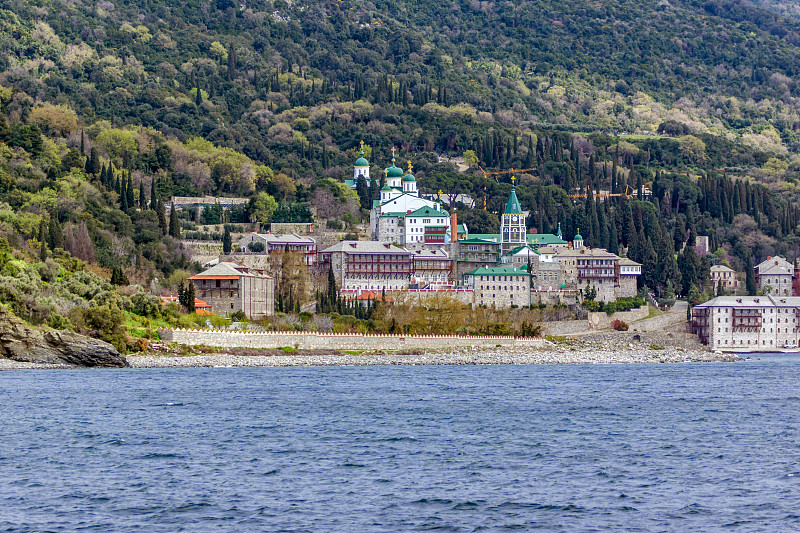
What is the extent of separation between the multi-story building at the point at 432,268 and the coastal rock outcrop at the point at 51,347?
150 ft

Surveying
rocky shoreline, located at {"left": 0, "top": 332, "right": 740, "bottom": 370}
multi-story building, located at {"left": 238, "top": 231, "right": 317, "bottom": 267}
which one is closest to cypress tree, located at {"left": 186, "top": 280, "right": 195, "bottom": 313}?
rocky shoreline, located at {"left": 0, "top": 332, "right": 740, "bottom": 370}

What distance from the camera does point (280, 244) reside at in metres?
111

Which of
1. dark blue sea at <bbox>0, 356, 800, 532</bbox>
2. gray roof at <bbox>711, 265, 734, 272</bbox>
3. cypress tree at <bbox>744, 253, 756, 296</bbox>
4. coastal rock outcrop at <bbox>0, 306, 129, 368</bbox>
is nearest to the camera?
dark blue sea at <bbox>0, 356, 800, 532</bbox>

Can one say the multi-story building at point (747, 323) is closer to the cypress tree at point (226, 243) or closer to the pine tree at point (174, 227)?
the cypress tree at point (226, 243)

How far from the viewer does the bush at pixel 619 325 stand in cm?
10671

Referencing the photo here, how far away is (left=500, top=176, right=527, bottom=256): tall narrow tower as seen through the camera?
11800 centimetres

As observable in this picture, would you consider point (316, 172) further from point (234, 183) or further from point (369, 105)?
point (369, 105)

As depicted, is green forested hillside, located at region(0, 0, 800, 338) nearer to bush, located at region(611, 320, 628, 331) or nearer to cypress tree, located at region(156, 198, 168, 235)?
cypress tree, located at region(156, 198, 168, 235)

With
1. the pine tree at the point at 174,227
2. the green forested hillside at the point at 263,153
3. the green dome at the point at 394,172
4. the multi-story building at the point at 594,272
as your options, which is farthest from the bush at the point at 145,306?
the green dome at the point at 394,172

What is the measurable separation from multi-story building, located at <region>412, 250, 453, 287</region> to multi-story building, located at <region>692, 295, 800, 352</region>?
22.0 m

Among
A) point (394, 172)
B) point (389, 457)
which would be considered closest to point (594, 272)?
point (394, 172)

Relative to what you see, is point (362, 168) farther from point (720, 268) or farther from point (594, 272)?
point (720, 268)

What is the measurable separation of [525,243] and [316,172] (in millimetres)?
34135

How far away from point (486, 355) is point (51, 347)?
31.4 meters
